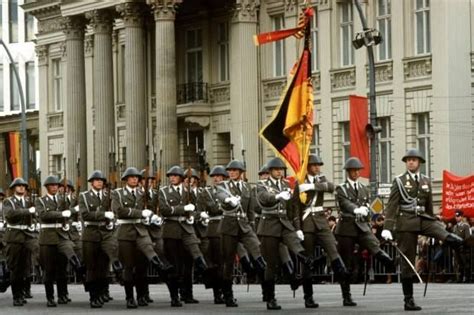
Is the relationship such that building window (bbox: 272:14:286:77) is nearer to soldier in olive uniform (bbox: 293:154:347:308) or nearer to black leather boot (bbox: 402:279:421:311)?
soldier in olive uniform (bbox: 293:154:347:308)

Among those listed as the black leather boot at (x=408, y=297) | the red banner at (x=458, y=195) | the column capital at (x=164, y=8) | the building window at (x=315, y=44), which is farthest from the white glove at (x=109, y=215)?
the column capital at (x=164, y=8)

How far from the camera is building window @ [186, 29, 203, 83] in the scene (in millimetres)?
65500

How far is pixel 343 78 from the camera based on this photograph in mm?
56500

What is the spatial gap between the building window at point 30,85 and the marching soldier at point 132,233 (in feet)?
187

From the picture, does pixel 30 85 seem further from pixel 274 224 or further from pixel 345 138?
pixel 274 224

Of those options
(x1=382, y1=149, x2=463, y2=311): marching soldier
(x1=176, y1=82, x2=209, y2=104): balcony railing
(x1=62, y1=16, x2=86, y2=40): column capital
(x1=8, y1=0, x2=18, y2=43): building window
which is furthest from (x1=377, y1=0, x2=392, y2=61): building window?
(x1=8, y1=0, x2=18, y2=43): building window

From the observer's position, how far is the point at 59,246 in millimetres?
28875

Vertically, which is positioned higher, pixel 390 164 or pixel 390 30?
Result: pixel 390 30

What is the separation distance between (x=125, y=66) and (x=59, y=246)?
121 ft

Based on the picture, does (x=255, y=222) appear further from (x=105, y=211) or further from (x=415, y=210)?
(x=415, y=210)

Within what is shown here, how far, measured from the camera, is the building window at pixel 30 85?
83.6 m

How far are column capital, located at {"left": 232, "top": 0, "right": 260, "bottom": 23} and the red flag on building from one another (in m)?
13.4

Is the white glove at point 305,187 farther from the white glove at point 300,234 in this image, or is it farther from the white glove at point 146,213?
the white glove at point 146,213

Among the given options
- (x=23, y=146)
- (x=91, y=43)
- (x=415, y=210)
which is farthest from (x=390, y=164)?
(x=415, y=210)
